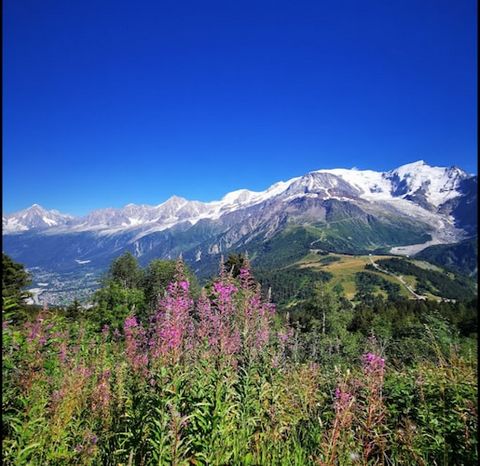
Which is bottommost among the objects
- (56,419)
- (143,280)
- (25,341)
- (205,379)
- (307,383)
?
(143,280)

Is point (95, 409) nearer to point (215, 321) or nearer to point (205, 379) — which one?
point (205, 379)

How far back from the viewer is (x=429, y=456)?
5531mm

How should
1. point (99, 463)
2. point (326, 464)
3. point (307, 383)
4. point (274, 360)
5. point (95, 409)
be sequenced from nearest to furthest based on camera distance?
point (326, 464)
point (99, 463)
point (274, 360)
point (95, 409)
point (307, 383)

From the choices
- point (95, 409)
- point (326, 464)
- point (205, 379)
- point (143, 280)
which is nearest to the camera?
point (326, 464)

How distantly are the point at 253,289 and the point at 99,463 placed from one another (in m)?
3.83

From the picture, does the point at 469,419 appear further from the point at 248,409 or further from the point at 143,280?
the point at 143,280

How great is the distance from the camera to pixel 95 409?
6898 millimetres

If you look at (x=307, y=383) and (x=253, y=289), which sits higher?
(x=253, y=289)

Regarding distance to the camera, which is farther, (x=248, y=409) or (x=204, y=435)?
(x=248, y=409)

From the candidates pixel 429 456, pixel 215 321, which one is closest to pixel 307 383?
pixel 429 456

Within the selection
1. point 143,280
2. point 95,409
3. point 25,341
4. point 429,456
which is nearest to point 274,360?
point 429,456

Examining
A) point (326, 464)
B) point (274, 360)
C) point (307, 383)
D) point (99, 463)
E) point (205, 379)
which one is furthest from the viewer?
point (307, 383)

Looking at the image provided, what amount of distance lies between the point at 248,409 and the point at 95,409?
328cm

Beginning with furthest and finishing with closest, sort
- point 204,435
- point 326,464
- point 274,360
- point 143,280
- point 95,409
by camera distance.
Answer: point 143,280 → point 95,409 → point 274,360 → point 204,435 → point 326,464
